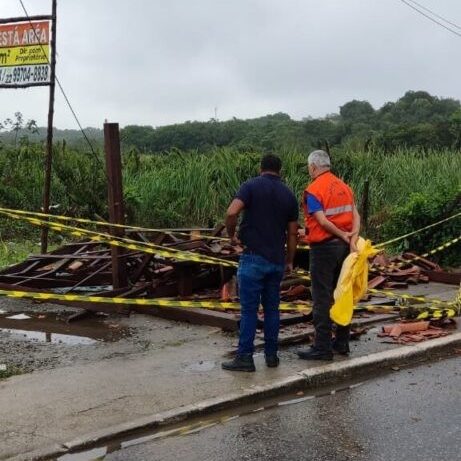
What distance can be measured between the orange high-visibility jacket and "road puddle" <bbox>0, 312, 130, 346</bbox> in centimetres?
236

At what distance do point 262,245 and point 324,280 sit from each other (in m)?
0.78

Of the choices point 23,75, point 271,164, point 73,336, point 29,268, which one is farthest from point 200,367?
point 23,75

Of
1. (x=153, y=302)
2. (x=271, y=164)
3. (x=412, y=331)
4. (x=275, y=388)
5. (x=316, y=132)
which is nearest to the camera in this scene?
(x=275, y=388)

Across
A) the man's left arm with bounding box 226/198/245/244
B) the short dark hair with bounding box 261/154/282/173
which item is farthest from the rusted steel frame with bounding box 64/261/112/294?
the short dark hair with bounding box 261/154/282/173

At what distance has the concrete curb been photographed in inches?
177

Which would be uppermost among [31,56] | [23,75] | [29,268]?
[31,56]

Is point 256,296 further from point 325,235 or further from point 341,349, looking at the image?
point 341,349

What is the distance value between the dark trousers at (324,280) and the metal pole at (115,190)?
9.14 ft

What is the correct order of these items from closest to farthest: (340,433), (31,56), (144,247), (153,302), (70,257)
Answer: (340,433)
(153,302)
(144,247)
(70,257)
(31,56)

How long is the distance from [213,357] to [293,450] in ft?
6.78

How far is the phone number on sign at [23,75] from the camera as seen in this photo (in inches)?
381

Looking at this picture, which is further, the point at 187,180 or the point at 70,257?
the point at 187,180

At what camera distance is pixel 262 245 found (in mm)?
6000

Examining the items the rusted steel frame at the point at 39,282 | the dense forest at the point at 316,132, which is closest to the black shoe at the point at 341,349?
the rusted steel frame at the point at 39,282
